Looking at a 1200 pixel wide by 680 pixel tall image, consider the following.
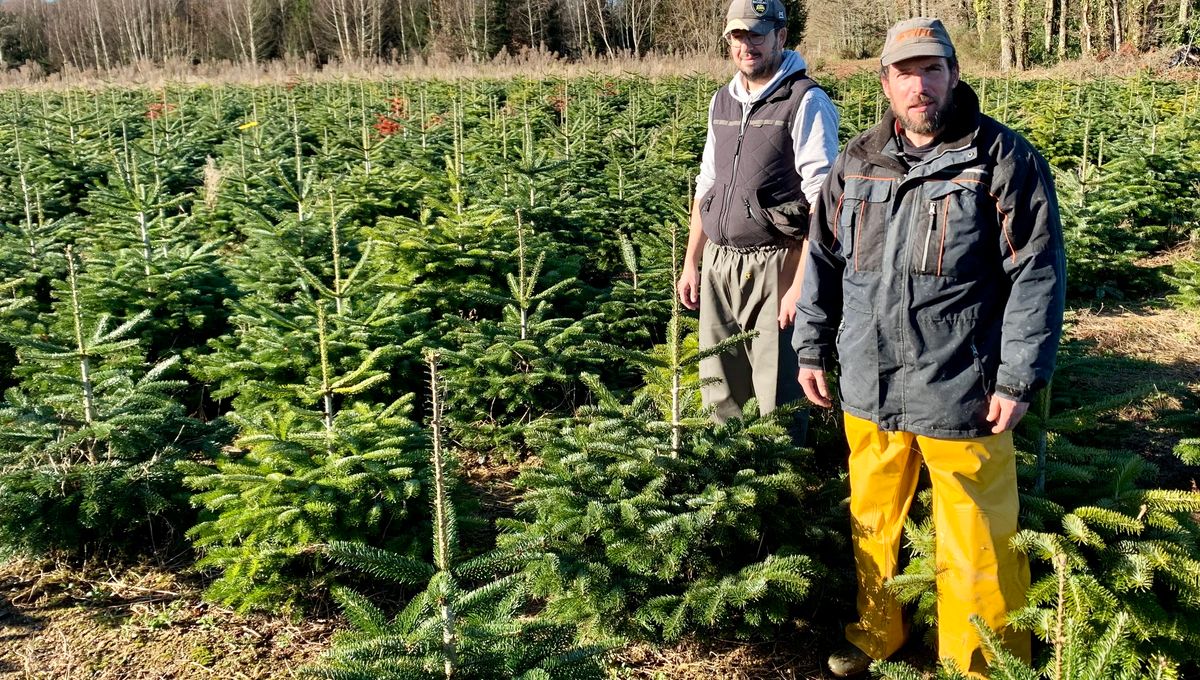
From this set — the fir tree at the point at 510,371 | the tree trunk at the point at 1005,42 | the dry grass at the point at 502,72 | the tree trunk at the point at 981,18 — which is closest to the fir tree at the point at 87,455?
the fir tree at the point at 510,371

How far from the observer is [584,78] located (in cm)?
2519

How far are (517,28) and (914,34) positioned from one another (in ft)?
159

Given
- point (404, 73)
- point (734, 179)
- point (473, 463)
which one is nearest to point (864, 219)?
point (734, 179)

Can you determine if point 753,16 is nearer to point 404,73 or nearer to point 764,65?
point 764,65

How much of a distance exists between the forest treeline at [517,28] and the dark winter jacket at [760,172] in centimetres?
3092

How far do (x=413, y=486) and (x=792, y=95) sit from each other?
7.52ft

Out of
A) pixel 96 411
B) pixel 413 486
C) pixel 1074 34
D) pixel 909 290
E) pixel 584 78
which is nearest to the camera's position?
pixel 909 290

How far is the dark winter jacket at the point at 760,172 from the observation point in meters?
3.74

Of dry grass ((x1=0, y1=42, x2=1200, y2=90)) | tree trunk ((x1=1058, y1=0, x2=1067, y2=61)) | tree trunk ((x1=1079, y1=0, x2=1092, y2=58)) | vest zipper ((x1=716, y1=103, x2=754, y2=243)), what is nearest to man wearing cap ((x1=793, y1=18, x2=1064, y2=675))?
vest zipper ((x1=716, y1=103, x2=754, y2=243))

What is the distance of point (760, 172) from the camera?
3805 mm

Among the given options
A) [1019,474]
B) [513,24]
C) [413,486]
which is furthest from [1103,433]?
[513,24]

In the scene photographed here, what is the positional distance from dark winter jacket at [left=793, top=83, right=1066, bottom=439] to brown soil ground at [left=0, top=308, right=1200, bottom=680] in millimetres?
1124

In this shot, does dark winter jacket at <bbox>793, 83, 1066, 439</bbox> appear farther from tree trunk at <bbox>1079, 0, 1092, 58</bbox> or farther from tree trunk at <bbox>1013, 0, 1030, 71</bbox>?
tree trunk at <bbox>1079, 0, 1092, 58</bbox>

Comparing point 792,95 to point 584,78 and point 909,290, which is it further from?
point 584,78
